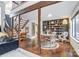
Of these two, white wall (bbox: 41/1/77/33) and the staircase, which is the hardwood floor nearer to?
the staircase

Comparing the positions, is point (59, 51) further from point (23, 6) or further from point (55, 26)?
point (23, 6)

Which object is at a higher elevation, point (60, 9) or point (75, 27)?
point (60, 9)

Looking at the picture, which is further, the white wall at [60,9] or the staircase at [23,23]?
the staircase at [23,23]

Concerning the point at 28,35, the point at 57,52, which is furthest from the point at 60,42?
the point at 28,35

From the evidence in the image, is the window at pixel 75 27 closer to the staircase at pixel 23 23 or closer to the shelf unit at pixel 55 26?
the shelf unit at pixel 55 26

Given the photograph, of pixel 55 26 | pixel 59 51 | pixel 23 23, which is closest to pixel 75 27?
pixel 55 26

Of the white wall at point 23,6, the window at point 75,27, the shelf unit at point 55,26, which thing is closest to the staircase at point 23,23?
the white wall at point 23,6

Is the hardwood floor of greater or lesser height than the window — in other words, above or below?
below

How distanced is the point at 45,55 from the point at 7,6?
1206 mm

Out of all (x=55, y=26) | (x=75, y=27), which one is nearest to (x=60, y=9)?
(x=55, y=26)

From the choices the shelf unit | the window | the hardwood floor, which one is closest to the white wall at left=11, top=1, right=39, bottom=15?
the shelf unit

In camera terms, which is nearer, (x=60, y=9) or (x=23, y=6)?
(x=60, y=9)

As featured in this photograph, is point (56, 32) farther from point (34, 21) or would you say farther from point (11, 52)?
point (11, 52)

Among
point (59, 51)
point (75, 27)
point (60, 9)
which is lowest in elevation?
point (59, 51)
